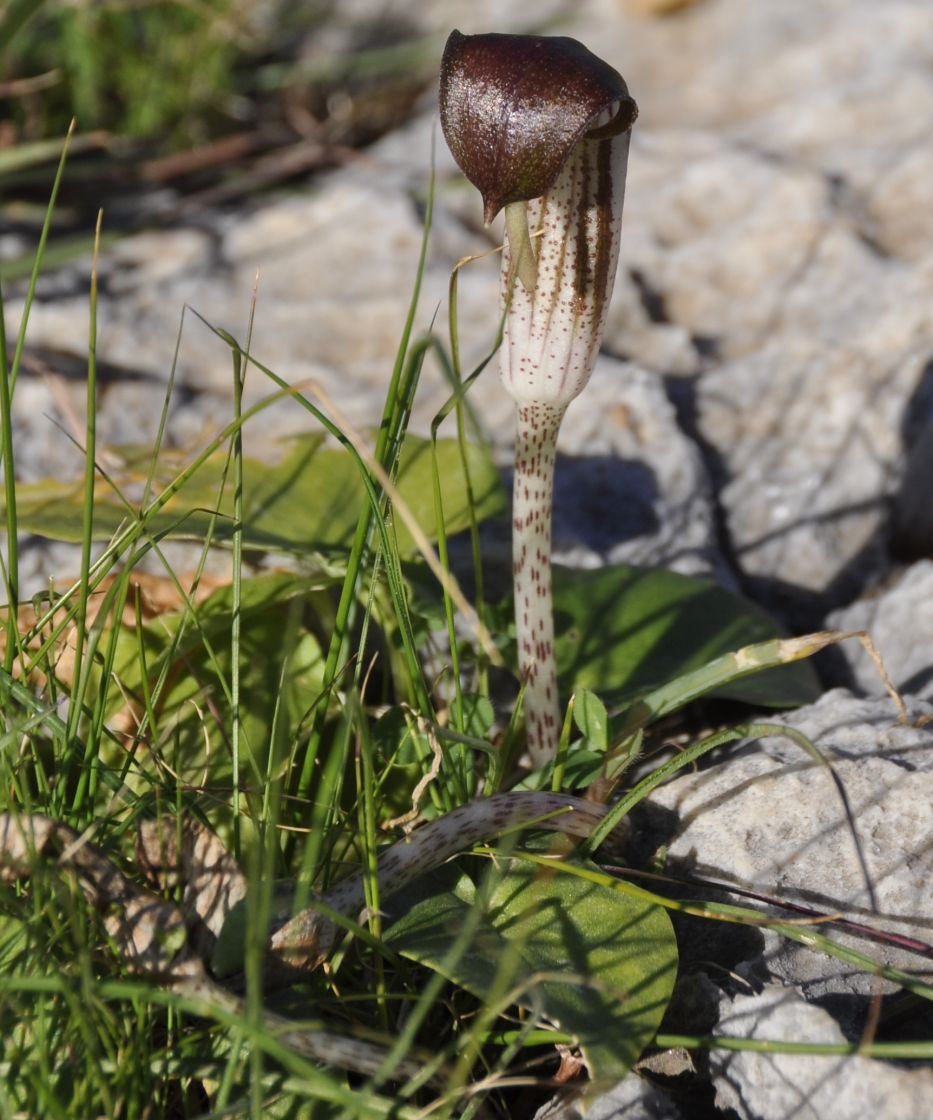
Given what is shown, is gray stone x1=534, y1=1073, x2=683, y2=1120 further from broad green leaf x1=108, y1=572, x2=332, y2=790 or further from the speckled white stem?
broad green leaf x1=108, y1=572, x2=332, y2=790

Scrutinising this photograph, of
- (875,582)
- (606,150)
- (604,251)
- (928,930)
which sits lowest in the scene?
(875,582)

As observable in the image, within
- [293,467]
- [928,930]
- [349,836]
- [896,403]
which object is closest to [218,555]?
[293,467]

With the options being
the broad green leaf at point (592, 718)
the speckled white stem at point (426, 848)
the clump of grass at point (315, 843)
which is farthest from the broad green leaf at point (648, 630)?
the speckled white stem at point (426, 848)

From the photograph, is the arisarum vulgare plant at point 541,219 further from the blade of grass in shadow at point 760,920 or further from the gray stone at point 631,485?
the gray stone at point 631,485

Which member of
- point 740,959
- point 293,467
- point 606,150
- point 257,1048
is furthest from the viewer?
point 293,467

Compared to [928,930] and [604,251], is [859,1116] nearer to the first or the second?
[928,930]

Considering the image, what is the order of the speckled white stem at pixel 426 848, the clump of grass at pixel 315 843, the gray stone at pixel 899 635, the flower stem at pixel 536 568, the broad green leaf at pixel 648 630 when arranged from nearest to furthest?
the clump of grass at pixel 315 843 < the speckled white stem at pixel 426 848 < the flower stem at pixel 536 568 < the broad green leaf at pixel 648 630 < the gray stone at pixel 899 635

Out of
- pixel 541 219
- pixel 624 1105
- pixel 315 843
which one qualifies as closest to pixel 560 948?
pixel 624 1105
